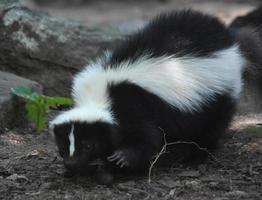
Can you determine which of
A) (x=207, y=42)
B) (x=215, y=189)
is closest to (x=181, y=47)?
(x=207, y=42)

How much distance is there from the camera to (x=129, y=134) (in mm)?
5223

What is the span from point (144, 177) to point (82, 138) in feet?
2.28

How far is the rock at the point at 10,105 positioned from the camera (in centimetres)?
660

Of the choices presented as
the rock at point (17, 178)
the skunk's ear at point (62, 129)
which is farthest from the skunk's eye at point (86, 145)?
the rock at point (17, 178)

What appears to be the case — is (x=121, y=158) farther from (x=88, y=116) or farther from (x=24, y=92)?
(x=24, y=92)

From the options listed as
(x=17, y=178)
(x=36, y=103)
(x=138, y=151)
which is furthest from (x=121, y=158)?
(x=36, y=103)

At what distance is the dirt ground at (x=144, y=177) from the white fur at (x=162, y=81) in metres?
0.53

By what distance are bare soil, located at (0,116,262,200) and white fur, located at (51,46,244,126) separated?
0.53 metres

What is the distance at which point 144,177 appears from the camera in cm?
539

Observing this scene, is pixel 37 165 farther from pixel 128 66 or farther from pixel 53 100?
pixel 128 66

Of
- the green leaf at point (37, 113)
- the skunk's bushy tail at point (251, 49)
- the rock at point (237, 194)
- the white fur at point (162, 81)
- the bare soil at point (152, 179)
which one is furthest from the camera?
the green leaf at point (37, 113)

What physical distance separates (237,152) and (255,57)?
39.0 inches

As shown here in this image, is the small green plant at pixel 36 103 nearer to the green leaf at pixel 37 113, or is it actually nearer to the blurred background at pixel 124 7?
the green leaf at pixel 37 113

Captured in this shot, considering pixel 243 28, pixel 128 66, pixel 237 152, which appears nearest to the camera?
pixel 128 66
